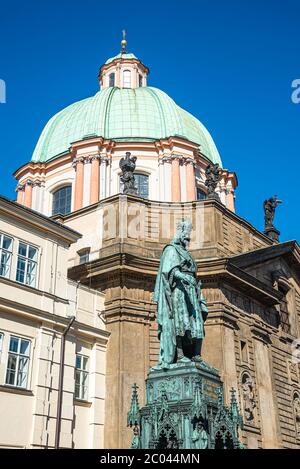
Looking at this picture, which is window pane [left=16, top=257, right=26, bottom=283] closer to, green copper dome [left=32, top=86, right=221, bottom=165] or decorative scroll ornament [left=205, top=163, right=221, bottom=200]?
decorative scroll ornament [left=205, top=163, right=221, bottom=200]

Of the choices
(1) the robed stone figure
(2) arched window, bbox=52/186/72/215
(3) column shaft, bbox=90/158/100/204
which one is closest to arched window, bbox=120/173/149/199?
(3) column shaft, bbox=90/158/100/204

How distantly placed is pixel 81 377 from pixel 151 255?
6615mm

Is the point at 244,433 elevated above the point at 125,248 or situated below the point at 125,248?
below

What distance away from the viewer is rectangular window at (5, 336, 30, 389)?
72.3 feet

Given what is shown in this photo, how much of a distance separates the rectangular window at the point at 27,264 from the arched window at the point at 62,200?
14741 mm

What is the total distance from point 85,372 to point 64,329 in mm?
2633

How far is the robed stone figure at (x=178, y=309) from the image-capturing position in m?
12.2

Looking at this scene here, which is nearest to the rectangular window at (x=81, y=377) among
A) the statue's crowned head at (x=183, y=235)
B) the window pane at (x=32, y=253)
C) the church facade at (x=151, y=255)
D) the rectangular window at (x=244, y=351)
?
the church facade at (x=151, y=255)

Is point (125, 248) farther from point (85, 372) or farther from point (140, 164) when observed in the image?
point (140, 164)

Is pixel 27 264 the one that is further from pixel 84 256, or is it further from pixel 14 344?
pixel 84 256

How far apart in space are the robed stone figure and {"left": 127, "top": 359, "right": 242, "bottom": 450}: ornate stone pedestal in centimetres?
38
